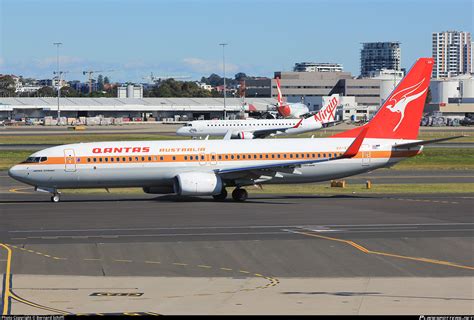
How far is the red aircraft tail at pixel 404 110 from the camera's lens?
169 ft

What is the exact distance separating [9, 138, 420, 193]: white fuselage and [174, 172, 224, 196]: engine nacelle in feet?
3.61

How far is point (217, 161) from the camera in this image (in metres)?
49.4

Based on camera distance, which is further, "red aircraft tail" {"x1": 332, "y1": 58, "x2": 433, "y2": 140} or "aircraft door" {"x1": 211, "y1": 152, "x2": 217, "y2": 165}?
"red aircraft tail" {"x1": 332, "y1": 58, "x2": 433, "y2": 140}

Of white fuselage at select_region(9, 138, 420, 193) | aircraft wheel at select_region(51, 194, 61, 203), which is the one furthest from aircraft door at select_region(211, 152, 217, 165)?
aircraft wheel at select_region(51, 194, 61, 203)

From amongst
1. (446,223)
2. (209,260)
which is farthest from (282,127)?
(209,260)

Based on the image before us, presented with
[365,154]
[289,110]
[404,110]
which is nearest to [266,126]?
[289,110]

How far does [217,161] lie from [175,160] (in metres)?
2.30

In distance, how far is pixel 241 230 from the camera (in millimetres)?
37000

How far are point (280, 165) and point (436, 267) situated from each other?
806 inches

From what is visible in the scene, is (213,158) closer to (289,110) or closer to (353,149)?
(353,149)

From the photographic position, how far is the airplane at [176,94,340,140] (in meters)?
116

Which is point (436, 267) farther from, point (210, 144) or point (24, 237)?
point (210, 144)

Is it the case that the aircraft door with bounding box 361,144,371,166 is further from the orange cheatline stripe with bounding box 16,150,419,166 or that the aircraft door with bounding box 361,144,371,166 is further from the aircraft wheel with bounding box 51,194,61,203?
the aircraft wheel with bounding box 51,194,61,203

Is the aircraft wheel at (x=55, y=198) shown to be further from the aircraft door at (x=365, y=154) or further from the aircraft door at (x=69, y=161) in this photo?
the aircraft door at (x=365, y=154)
